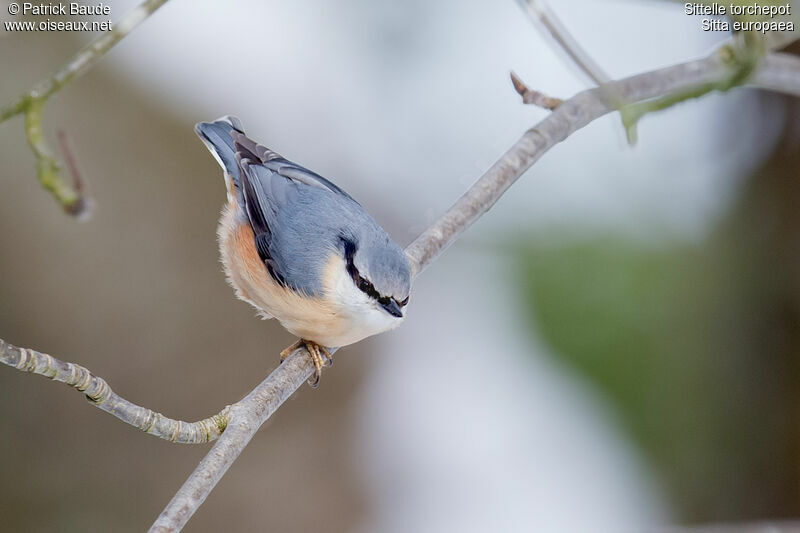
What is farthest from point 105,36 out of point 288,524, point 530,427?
point 530,427

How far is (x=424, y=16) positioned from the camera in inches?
142

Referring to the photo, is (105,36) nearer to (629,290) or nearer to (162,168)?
(162,168)

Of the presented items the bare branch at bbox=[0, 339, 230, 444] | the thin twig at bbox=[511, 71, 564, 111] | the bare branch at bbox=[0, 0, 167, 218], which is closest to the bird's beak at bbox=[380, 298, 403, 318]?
the bare branch at bbox=[0, 339, 230, 444]

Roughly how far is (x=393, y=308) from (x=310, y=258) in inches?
8.7

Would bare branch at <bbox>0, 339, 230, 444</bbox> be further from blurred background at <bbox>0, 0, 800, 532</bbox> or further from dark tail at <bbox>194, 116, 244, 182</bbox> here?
blurred background at <bbox>0, 0, 800, 532</bbox>

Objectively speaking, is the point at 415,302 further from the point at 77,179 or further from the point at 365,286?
the point at 77,179

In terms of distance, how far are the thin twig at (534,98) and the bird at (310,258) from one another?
46 centimetres

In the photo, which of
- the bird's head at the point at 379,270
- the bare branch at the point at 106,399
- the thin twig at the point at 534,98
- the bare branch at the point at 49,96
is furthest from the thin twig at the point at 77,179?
the thin twig at the point at 534,98

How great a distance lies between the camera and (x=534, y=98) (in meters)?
1.77

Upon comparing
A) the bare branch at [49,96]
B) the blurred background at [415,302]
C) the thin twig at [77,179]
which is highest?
the bare branch at [49,96]

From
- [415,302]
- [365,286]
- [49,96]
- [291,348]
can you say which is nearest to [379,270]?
[365,286]

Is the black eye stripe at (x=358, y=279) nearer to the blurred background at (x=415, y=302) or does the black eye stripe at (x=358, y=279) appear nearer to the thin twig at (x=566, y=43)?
the thin twig at (x=566, y=43)

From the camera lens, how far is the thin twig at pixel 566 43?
1286 millimetres

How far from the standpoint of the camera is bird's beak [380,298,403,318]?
1.59 meters
